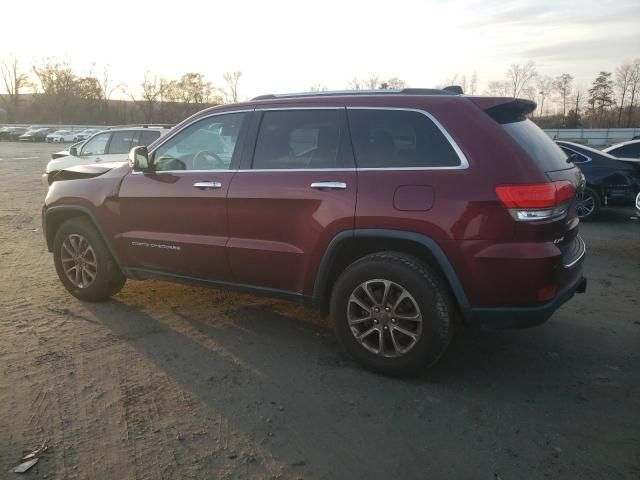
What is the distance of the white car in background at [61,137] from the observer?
5574 cm

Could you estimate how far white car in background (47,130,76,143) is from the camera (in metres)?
55.7

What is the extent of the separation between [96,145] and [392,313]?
10167 millimetres

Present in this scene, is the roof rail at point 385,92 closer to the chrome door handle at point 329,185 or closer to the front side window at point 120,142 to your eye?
the chrome door handle at point 329,185

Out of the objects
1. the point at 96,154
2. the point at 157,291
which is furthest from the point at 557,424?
the point at 96,154

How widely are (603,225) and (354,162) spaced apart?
7985 millimetres

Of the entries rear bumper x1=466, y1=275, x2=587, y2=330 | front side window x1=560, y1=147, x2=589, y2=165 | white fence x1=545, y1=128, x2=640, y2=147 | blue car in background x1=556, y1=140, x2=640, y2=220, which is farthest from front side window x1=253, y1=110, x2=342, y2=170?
white fence x1=545, y1=128, x2=640, y2=147

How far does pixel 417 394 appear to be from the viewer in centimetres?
351

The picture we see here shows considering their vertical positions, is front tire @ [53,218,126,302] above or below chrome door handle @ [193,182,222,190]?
below

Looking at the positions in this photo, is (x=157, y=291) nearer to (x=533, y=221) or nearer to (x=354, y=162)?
(x=354, y=162)

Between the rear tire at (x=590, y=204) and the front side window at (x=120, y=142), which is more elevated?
the front side window at (x=120, y=142)

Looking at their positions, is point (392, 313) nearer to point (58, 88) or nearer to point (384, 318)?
point (384, 318)

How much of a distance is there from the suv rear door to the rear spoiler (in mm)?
958

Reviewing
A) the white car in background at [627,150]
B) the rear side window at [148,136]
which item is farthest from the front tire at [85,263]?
the white car in background at [627,150]

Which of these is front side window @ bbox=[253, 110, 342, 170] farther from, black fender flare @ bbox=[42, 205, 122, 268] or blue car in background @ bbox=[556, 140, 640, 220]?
blue car in background @ bbox=[556, 140, 640, 220]
